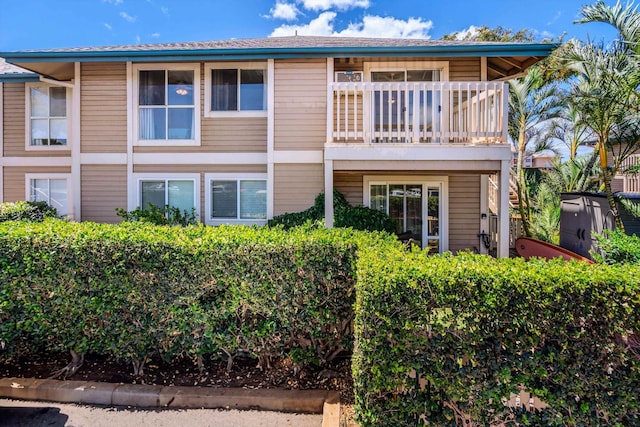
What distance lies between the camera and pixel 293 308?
3.61 meters

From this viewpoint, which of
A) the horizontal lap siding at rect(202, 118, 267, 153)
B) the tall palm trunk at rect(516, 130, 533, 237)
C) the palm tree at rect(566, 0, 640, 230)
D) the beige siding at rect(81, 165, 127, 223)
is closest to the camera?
the palm tree at rect(566, 0, 640, 230)

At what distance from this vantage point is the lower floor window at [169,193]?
869cm

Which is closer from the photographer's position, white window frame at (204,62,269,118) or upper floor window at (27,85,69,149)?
white window frame at (204,62,269,118)

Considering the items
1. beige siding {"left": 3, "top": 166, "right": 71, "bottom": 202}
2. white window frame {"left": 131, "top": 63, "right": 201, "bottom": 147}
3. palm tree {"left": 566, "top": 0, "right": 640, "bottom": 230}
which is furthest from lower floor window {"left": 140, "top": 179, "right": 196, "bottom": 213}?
palm tree {"left": 566, "top": 0, "right": 640, "bottom": 230}

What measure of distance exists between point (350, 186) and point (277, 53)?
3613 mm

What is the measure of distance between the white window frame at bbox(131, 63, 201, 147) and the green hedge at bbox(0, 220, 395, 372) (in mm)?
5144

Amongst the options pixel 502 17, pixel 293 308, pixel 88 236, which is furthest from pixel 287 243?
pixel 502 17

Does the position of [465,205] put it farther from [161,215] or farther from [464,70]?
[161,215]

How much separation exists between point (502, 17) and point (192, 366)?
24.8 metres

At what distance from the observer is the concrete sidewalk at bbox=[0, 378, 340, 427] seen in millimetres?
3455

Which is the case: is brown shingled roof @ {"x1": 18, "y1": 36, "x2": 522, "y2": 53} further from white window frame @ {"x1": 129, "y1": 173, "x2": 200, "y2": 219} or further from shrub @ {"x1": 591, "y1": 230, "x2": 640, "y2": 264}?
shrub @ {"x1": 591, "y1": 230, "x2": 640, "y2": 264}

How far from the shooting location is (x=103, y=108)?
8.57 meters

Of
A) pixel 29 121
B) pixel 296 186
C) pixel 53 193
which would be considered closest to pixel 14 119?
pixel 29 121

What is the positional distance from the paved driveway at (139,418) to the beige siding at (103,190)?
19.1 ft
